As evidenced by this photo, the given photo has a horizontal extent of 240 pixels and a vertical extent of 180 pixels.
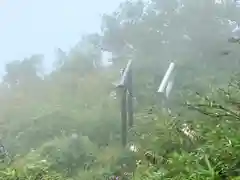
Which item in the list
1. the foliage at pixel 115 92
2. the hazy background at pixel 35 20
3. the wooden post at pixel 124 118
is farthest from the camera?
the hazy background at pixel 35 20

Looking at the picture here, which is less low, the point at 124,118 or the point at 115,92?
the point at 124,118

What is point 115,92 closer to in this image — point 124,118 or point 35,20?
point 124,118

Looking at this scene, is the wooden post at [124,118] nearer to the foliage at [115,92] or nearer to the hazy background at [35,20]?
the foliage at [115,92]

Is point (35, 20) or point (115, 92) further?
point (35, 20)

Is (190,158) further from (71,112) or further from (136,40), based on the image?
(136,40)

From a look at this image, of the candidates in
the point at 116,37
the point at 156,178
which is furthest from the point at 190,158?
the point at 116,37

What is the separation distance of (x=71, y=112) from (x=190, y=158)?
22.1 feet

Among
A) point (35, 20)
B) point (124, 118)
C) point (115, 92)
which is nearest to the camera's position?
point (124, 118)

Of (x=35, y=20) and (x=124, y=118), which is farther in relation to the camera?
(x=35, y=20)

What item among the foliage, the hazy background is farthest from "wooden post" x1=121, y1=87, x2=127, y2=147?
the hazy background

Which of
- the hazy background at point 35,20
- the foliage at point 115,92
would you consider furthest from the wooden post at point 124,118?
the hazy background at point 35,20

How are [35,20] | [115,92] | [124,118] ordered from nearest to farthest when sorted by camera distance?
[124,118], [115,92], [35,20]

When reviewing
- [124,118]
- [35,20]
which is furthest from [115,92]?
[35,20]

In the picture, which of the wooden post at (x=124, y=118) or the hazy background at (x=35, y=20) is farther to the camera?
the hazy background at (x=35, y=20)
